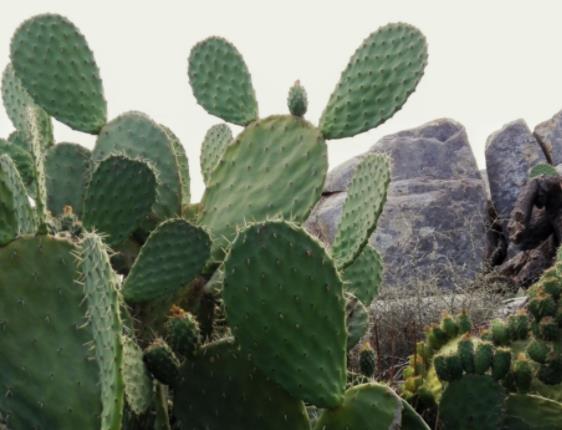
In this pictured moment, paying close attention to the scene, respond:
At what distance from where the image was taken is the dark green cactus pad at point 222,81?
2.87 m

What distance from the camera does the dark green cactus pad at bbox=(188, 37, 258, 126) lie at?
9.43ft

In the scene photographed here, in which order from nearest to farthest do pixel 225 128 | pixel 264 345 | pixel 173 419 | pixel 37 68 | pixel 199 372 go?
pixel 264 345 → pixel 199 372 → pixel 173 419 → pixel 37 68 → pixel 225 128

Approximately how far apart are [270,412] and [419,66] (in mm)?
1276

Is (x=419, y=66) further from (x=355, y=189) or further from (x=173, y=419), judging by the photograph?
(x=173, y=419)

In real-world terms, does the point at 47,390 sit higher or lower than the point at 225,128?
lower

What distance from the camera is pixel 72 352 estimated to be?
5.28 ft

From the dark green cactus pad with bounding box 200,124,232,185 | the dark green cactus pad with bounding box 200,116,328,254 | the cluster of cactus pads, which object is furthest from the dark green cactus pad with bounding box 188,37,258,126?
the dark green cactus pad with bounding box 200,116,328,254

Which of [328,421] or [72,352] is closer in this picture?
[72,352]

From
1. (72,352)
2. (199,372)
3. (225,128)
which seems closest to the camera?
(72,352)

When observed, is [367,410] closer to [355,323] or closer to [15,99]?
[355,323]

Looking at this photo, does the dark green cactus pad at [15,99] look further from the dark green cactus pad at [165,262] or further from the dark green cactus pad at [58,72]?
the dark green cactus pad at [165,262]

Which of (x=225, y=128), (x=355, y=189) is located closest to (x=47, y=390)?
(x=355, y=189)

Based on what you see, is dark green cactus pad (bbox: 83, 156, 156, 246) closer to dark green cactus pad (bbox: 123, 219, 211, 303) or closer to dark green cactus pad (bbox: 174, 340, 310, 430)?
dark green cactus pad (bbox: 123, 219, 211, 303)

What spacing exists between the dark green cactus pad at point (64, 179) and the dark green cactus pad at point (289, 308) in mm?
880
